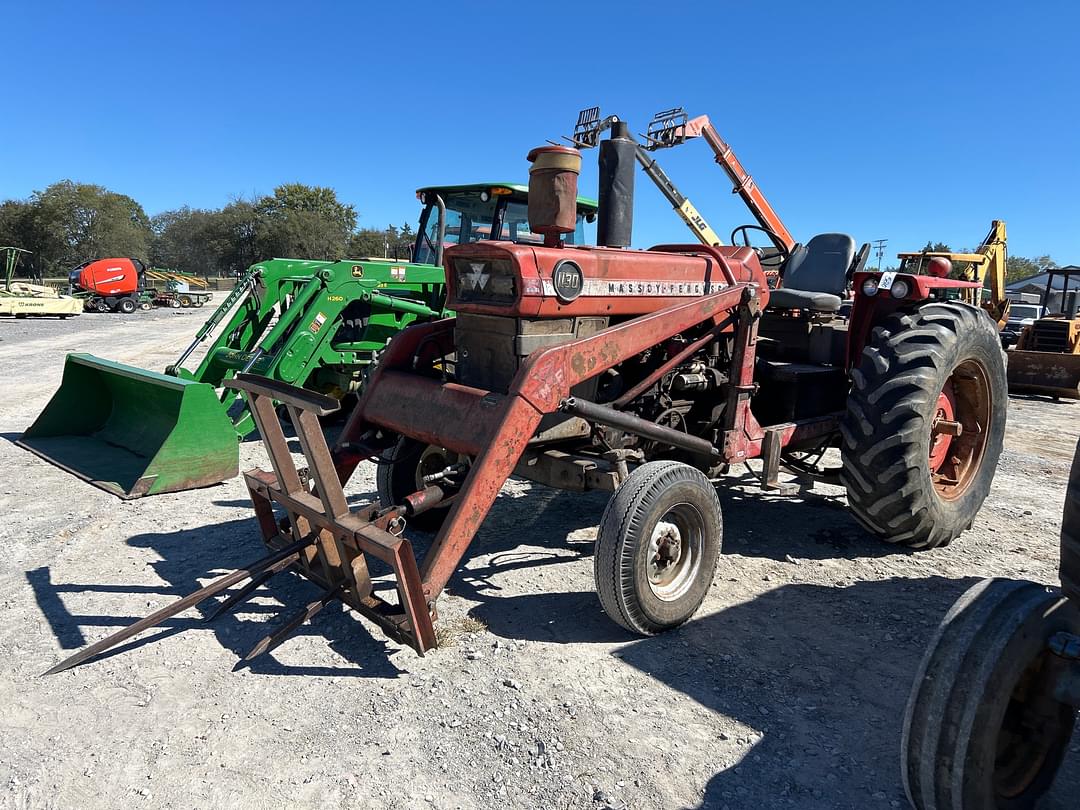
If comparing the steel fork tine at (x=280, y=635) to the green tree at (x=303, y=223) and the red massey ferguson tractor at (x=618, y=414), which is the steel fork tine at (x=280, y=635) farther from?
the green tree at (x=303, y=223)

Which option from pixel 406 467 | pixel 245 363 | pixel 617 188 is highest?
pixel 617 188

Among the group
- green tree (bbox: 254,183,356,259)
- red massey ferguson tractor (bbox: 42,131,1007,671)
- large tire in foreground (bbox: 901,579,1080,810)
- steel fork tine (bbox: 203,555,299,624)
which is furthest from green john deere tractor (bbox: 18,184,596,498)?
green tree (bbox: 254,183,356,259)

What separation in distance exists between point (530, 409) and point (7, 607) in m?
→ 2.68

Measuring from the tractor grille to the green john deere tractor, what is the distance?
940 centimetres

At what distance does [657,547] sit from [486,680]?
971mm

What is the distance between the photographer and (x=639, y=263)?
12.4ft

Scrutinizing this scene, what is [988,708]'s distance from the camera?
6.20 ft

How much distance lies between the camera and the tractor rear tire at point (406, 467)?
4.11 m

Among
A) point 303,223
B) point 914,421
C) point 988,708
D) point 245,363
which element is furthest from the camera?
point 303,223

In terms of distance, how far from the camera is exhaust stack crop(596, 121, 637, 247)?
14.3ft

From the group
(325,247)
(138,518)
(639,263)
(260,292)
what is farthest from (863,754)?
(325,247)

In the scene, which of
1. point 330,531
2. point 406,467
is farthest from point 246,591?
point 406,467

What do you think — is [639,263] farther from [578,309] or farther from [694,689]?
[694,689]

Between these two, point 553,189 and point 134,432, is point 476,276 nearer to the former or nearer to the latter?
point 553,189
